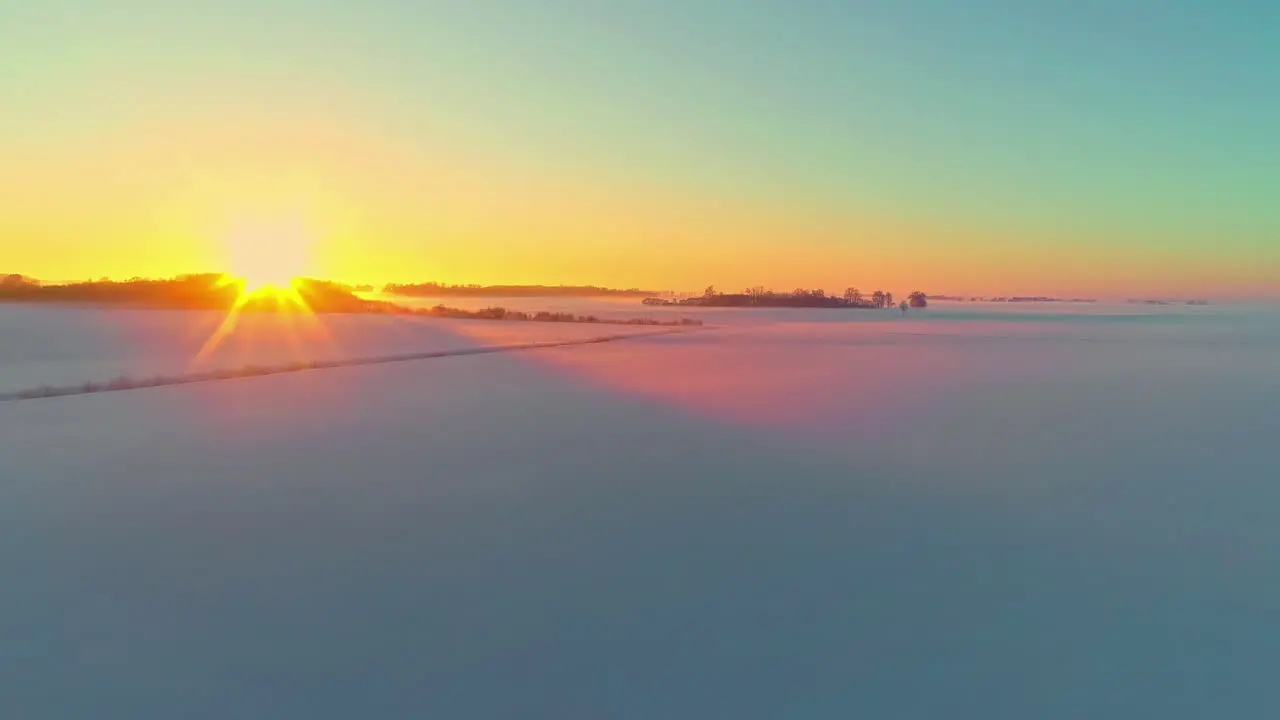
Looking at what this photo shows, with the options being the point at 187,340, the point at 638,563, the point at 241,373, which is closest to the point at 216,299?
the point at 187,340

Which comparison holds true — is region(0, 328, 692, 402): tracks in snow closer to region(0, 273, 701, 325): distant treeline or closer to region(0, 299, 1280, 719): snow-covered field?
region(0, 299, 1280, 719): snow-covered field

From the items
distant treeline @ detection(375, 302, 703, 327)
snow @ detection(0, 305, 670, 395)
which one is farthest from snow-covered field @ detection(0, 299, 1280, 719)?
distant treeline @ detection(375, 302, 703, 327)

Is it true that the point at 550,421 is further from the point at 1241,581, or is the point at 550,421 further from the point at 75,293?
the point at 75,293

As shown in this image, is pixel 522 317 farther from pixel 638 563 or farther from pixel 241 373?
pixel 638 563

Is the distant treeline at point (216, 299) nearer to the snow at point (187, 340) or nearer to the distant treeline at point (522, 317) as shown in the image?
the distant treeline at point (522, 317)

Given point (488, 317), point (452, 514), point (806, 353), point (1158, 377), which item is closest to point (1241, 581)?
point (452, 514)
